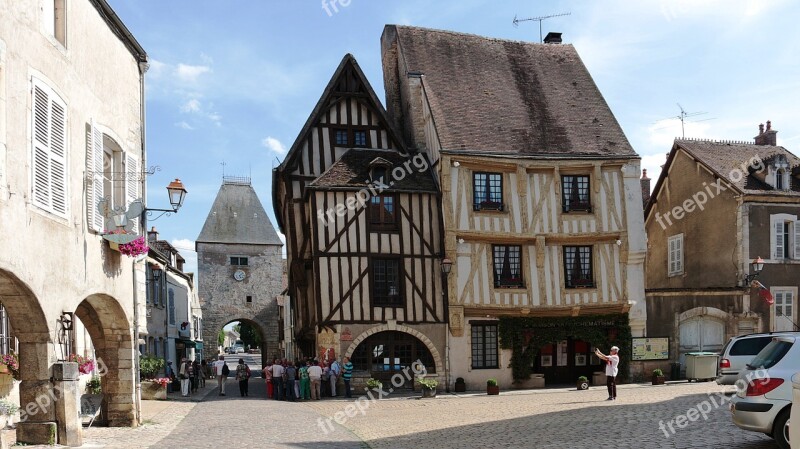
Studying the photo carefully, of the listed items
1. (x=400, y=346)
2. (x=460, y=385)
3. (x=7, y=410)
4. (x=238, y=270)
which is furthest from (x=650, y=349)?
(x=238, y=270)

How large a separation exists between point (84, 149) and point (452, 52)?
15.5 metres

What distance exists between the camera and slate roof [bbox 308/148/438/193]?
68.6 feet

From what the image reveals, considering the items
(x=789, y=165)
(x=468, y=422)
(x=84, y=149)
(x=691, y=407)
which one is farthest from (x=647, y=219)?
(x=84, y=149)

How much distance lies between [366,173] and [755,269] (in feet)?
38.6

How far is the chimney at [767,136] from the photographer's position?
27406mm

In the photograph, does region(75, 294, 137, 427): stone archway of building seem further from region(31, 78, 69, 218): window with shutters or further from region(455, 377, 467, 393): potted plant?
region(455, 377, 467, 393): potted plant

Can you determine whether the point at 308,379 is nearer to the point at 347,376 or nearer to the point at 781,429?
the point at 347,376

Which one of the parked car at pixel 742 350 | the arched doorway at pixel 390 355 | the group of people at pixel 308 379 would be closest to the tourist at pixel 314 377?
the group of people at pixel 308 379

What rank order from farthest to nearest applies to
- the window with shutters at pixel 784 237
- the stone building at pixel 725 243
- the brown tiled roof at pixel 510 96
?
the window with shutters at pixel 784 237 < the stone building at pixel 725 243 < the brown tiled roof at pixel 510 96

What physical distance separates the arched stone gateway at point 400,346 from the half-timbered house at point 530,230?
608mm

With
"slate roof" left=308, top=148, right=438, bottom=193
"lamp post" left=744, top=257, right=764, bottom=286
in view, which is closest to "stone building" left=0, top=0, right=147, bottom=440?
"slate roof" left=308, top=148, right=438, bottom=193

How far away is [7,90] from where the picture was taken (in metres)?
8.53

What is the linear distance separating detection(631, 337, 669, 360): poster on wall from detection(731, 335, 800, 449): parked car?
44.6 feet

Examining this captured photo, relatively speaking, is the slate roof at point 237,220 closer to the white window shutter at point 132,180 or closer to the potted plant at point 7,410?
the white window shutter at point 132,180
